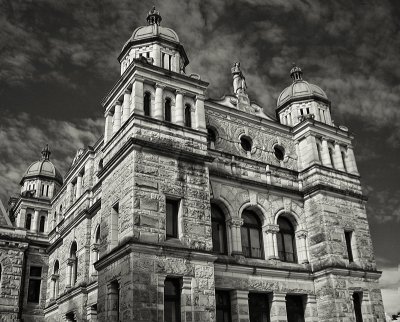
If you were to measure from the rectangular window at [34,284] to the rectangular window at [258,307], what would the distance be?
17.6m

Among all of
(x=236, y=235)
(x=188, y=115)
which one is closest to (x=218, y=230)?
(x=236, y=235)

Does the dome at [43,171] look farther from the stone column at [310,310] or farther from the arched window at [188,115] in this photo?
the stone column at [310,310]

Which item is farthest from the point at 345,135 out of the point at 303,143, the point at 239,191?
the point at 239,191

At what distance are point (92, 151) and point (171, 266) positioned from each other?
42.4 ft

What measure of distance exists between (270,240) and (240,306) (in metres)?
3.93

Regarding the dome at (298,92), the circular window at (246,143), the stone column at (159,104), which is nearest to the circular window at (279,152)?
the circular window at (246,143)

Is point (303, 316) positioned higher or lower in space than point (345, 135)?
lower

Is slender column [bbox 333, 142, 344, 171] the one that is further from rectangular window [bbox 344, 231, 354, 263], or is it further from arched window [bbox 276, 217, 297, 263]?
arched window [bbox 276, 217, 297, 263]

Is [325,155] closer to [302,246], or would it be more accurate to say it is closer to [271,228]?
[302,246]

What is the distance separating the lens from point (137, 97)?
803 inches

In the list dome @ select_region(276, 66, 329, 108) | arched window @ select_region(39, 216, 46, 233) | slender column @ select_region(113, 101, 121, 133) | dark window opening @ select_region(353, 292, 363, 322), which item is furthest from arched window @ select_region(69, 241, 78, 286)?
dark window opening @ select_region(353, 292, 363, 322)

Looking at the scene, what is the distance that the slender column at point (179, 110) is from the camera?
21.1 metres

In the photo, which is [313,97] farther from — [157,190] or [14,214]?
[14,214]

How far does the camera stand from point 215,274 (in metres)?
20.0
